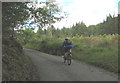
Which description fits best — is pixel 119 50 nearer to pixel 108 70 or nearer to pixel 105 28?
pixel 108 70

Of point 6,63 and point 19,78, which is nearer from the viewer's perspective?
point 19,78

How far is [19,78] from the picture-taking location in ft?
25.9

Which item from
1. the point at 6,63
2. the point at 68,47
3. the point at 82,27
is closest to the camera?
the point at 6,63

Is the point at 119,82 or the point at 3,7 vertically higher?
the point at 3,7

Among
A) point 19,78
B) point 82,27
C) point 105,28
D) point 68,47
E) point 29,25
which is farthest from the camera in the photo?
point 82,27

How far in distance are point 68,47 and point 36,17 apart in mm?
3465

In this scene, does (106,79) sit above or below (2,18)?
below

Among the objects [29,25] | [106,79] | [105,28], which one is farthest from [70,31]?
[106,79]

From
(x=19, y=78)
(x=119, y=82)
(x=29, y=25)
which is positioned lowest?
(x=119, y=82)

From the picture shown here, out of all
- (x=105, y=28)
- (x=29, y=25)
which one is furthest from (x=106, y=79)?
(x=105, y=28)

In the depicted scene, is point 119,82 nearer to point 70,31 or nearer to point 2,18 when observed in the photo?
point 2,18

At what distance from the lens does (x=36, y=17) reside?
16.0m

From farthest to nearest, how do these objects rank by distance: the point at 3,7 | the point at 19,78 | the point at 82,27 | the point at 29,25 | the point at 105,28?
the point at 82,27
the point at 105,28
the point at 29,25
the point at 3,7
the point at 19,78

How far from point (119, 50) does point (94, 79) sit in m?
6.62
